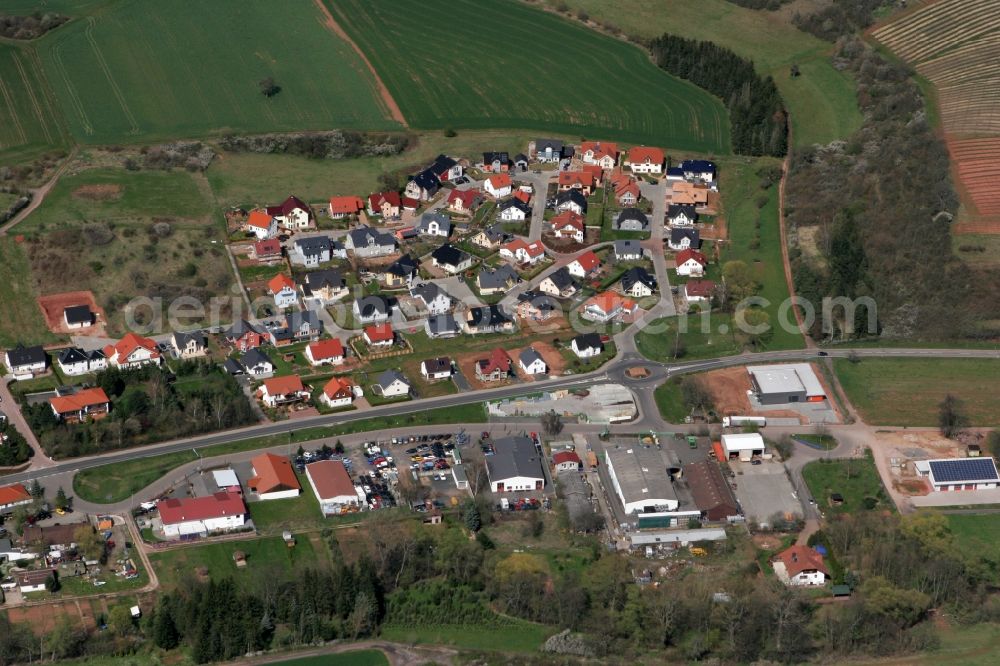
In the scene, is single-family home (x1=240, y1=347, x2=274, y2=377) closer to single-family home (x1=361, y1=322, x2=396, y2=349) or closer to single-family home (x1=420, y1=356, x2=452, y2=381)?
single-family home (x1=361, y1=322, x2=396, y2=349)

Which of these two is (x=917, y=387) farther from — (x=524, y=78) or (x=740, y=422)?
(x=524, y=78)

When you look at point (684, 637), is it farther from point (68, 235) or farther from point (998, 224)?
point (68, 235)

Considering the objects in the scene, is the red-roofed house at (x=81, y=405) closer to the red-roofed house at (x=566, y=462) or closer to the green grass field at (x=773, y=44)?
→ the red-roofed house at (x=566, y=462)

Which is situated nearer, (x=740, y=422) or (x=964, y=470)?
(x=964, y=470)

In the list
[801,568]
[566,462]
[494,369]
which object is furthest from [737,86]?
[801,568]

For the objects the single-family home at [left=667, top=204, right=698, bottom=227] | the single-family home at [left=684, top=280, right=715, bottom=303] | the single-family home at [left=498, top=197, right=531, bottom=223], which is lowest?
Answer: the single-family home at [left=684, top=280, right=715, bottom=303]

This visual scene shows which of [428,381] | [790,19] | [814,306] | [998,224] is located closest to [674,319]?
[814,306]

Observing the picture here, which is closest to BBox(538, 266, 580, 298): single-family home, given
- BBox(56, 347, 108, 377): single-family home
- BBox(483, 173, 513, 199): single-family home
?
BBox(483, 173, 513, 199): single-family home
